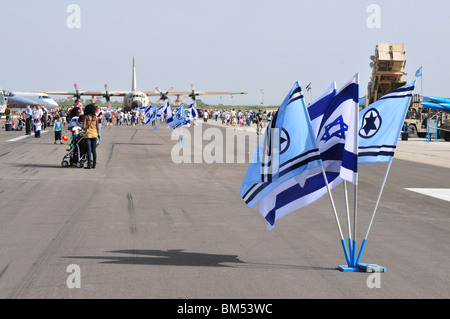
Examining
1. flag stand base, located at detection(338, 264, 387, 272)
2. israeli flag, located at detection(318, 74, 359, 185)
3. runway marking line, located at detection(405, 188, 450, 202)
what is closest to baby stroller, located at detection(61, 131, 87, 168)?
runway marking line, located at detection(405, 188, 450, 202)

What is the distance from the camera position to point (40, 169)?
18.2 metres

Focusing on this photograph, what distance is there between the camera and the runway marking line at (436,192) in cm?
1341

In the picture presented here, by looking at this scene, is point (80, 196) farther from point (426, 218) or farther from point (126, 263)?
point (426, 218)

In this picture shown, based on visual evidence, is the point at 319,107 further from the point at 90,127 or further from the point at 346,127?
the point at 90,127

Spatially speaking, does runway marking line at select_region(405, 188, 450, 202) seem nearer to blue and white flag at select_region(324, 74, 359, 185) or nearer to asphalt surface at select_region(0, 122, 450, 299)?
asphalt surface at select_region(0, 122, 450, 299)

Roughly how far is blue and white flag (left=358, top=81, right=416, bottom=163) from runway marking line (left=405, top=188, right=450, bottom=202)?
22.1 feet

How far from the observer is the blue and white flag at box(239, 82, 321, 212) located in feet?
21.4

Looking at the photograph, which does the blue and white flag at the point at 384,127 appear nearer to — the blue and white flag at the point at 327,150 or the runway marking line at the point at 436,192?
the blue and white flag at the point at 327,150

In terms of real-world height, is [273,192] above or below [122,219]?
above

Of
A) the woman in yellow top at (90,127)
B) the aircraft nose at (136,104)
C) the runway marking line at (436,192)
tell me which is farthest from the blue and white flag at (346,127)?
the aircraft nose at (136,104)

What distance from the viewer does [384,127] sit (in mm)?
6781

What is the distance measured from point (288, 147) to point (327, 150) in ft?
1.61
